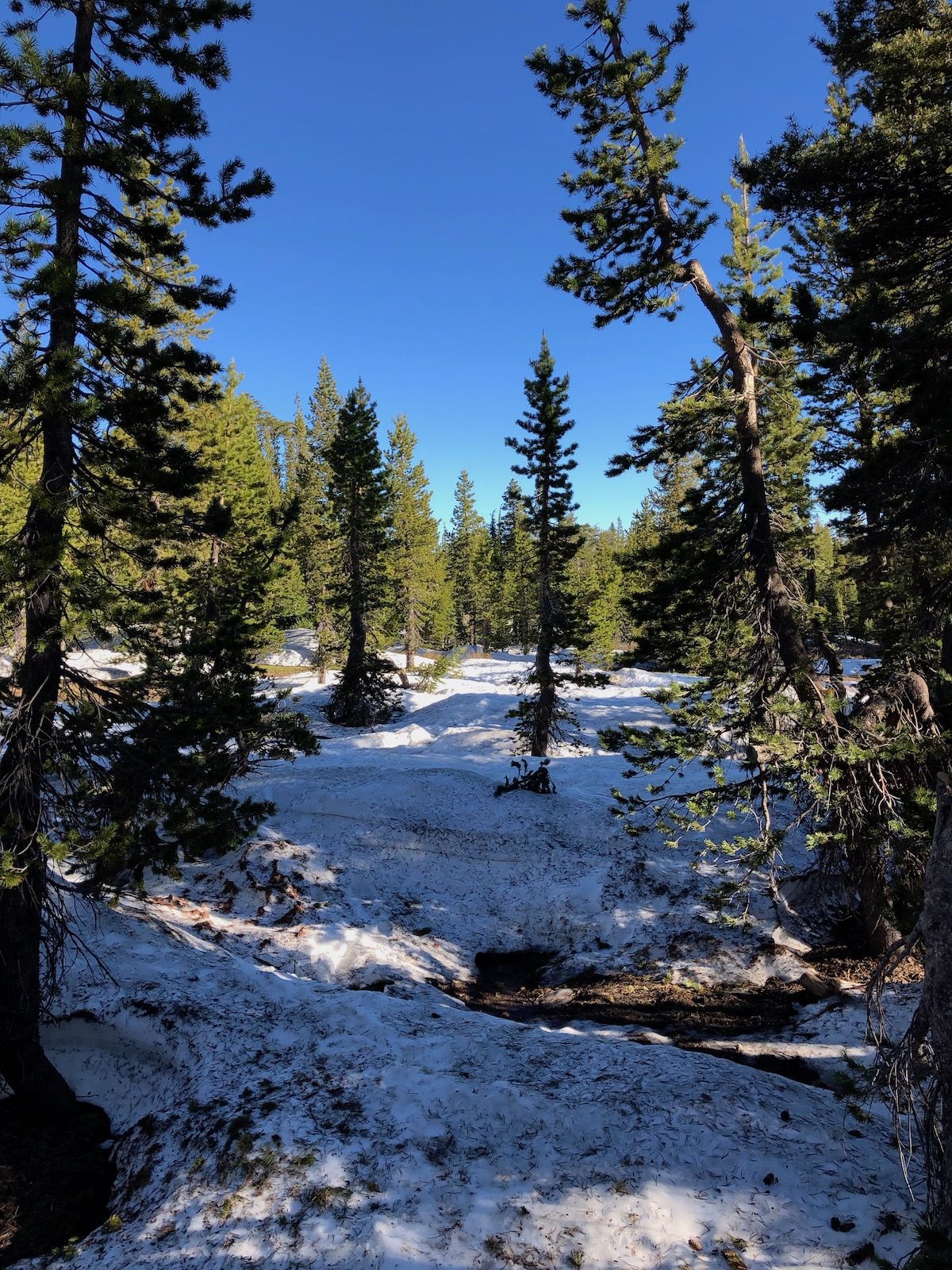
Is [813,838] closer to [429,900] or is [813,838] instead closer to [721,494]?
[721,494]

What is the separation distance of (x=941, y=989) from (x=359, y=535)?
95.3 ft

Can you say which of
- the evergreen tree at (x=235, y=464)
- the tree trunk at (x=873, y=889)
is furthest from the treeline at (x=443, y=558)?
the tree trunk at (x=873, y=889)

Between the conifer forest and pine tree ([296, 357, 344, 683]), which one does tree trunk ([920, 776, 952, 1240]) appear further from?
pine tree ([296, 357, 344, 683])

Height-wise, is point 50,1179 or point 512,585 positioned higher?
point 512,585

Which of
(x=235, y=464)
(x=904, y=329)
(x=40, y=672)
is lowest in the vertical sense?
(x=40, y=672)

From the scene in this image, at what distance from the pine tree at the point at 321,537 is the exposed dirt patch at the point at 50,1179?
1576 cm

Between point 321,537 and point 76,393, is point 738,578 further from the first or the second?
point 321,537

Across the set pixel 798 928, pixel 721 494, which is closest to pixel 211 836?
pixel 721 494

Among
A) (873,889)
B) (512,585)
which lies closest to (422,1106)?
(873,889)

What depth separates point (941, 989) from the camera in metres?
4.13

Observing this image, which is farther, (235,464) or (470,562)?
(470,562)

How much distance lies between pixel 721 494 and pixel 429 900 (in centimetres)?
1050

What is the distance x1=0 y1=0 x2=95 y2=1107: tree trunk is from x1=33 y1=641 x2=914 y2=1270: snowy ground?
116 cm

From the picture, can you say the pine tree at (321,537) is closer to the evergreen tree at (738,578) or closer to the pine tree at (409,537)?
the pine tree at (409,537)
